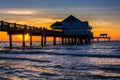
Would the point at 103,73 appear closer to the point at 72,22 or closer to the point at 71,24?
the point at 71,24

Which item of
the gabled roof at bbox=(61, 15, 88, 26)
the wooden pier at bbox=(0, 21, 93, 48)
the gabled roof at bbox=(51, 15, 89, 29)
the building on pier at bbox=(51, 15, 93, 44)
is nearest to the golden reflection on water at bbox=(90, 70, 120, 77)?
the wooden pier at bbox=(0, 21, 93, 48)

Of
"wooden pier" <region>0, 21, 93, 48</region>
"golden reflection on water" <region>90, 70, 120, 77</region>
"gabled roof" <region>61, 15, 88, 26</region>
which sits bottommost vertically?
"golden reflection on water" <region>90, 70, 120, 77</region>

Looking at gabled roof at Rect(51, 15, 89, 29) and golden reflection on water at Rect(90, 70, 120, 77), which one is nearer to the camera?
golden reflection on water at Rect(90, 70, 120, 77)

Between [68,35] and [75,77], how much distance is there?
204ft

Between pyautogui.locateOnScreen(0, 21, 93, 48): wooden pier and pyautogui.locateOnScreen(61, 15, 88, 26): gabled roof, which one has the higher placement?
pyautogui.locateOnScreen(61, 15, 88, 26): gabled roof

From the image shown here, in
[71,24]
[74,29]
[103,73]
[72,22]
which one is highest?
[72,22]

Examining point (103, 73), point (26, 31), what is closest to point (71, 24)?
point (26, 31)

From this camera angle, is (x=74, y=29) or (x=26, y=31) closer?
(x=26, y=31)

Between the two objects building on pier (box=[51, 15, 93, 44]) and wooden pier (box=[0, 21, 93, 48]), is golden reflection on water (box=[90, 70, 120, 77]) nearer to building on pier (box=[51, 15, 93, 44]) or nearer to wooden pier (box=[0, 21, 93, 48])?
wooden pier (box=[0, 21, 93, 48])

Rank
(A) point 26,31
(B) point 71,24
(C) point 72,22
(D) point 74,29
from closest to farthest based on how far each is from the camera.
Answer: (A) point 26,31, (D) point 74,29, (B) point 71,24, (C) point 72,22

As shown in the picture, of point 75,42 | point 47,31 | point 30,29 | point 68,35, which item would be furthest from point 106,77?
point 75,42

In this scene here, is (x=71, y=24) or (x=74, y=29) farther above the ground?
(x=71, y=24)

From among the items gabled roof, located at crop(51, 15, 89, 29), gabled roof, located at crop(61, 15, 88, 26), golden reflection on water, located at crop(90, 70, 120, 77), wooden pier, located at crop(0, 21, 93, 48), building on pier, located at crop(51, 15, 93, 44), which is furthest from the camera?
gabled roof, located at crop(61, 15, 88, 26)

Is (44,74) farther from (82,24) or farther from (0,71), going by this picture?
(82,24)
